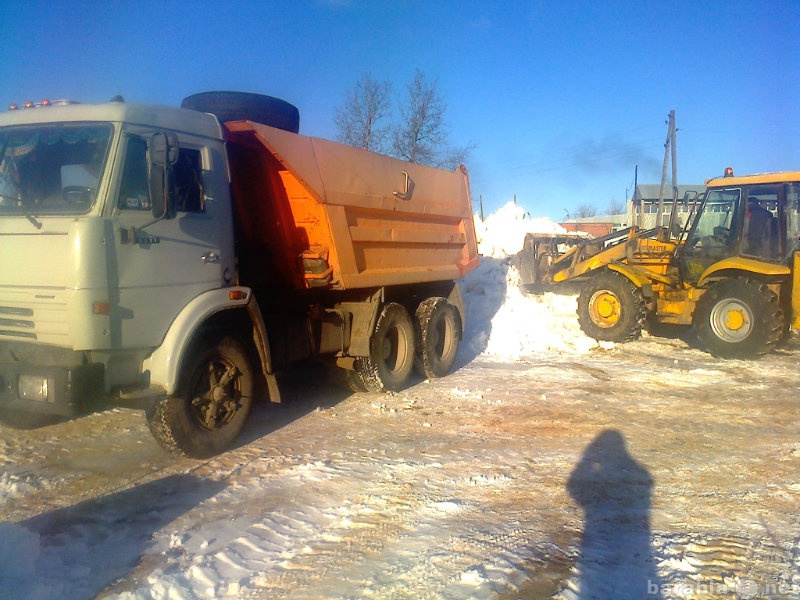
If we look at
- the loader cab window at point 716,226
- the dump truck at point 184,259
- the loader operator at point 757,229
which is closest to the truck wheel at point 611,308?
the loader cab window at point 716,226

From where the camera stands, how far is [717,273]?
1063cm

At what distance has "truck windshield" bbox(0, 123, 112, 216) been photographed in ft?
16.1

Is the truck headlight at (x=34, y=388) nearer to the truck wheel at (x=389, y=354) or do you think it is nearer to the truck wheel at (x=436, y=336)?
the truck wheel at (x=389, y=354)

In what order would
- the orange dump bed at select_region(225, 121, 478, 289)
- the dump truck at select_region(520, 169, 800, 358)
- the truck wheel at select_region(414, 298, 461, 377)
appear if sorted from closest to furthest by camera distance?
the orange dump bed at select_region(225, 121, 478, 289)
the truck wheel at select_region(414, 298, 461, 377)
the dump truck at select_region(520, 169, 800, 358)

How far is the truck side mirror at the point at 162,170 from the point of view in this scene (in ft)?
16.1

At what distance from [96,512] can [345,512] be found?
1804 mm

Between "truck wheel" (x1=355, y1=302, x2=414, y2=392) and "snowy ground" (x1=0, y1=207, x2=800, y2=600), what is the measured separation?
27 centimetres

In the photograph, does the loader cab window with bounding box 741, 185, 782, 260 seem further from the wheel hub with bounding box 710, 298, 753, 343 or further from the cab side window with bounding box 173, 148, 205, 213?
the cab side window with bounding box 173, 148, 205, 213

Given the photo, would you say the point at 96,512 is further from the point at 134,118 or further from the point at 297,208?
the point at 297,208

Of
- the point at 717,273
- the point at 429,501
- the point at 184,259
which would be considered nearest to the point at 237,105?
the point at 184,259

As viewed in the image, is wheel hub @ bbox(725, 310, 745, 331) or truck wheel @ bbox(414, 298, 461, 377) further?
wheel hub @ bbox(725, 310, 745, 331)

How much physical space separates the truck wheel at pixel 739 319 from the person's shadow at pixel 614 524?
5231 mm

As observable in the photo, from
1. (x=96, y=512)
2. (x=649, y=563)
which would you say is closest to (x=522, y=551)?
(x=649, y=563)

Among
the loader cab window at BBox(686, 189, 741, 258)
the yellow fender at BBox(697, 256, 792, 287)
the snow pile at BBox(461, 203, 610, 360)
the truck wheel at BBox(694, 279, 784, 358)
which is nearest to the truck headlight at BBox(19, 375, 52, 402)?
the snow pile at BBox(461, 203, 610, 360)
